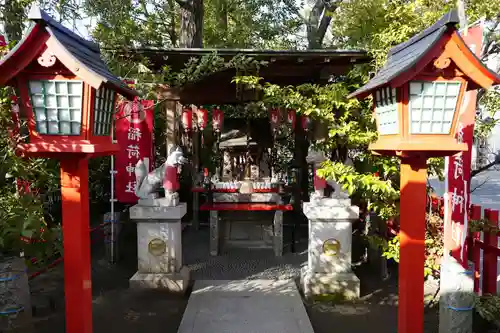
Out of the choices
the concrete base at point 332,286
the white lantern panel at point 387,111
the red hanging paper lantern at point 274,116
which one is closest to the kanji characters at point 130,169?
the red hanging paper lantern at point 274,116

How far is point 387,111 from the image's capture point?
3.64m

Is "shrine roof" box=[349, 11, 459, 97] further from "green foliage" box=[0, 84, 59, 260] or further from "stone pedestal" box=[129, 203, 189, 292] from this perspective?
"stone pedestal" box=[129, 203, 189, 292]

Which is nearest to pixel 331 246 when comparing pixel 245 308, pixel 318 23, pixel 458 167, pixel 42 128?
pixel 245 308

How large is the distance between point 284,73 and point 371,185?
10.6 feet

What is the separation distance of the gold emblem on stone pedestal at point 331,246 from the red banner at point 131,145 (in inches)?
162

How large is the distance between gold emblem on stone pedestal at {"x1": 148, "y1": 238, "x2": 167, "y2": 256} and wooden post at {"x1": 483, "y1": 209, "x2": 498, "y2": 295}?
17.4ft

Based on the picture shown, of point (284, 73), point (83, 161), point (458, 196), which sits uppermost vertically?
point (284, 73)

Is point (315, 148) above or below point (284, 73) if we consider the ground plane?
below

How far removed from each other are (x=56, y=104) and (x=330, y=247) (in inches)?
198

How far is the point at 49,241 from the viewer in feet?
14.1

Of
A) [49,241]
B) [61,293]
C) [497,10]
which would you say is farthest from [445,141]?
[61,293]

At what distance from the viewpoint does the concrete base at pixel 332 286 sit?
6.30 meters

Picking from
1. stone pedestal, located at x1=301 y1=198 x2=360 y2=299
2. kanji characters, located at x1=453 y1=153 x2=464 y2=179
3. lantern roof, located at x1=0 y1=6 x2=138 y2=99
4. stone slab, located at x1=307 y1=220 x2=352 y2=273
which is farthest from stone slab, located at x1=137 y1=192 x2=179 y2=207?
kanji characters, located at x1=453 y1=153 x2=464 y2=179

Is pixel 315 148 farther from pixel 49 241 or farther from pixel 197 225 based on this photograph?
pixel 197 225
